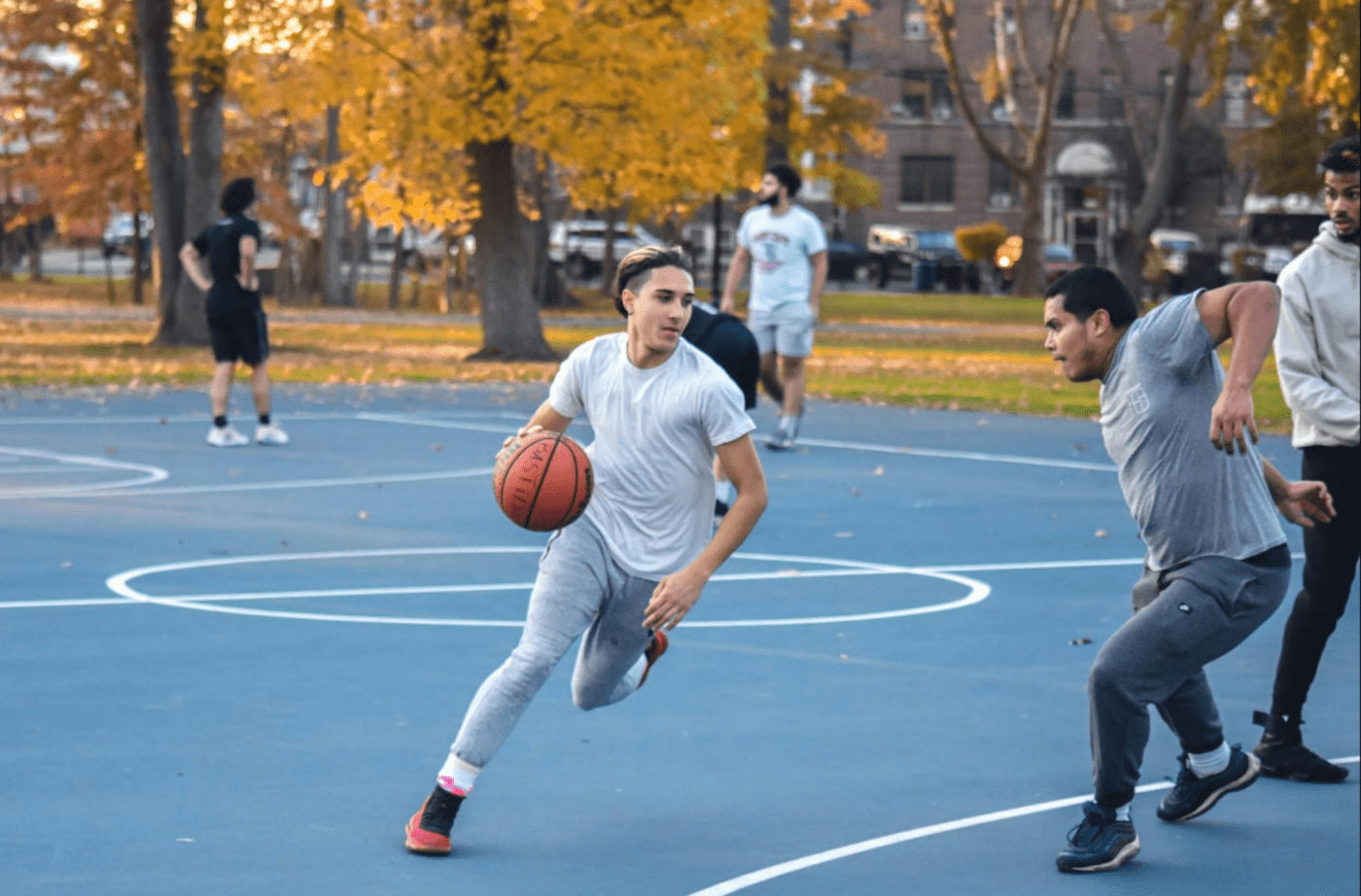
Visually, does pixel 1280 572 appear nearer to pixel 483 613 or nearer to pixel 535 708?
pixel 535 708

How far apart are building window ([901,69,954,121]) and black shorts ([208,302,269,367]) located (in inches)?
2574

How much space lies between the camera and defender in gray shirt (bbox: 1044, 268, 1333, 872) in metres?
5.74

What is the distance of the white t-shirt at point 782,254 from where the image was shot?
15.9 m

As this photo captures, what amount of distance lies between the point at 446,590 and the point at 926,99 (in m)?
71.8

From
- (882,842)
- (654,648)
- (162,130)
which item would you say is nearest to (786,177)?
(654,648)

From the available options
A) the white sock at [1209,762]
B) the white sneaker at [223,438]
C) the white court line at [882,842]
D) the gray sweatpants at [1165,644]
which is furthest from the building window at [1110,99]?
the gray sweatpants at [1165,644]

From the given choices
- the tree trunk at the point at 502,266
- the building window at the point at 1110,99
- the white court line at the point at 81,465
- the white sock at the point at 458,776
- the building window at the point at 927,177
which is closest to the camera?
the white sock at the point at 458,776

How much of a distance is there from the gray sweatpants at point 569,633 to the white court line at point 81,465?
840 centimetres

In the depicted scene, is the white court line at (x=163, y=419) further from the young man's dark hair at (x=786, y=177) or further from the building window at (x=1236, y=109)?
the building window at (x=1236, y=109)

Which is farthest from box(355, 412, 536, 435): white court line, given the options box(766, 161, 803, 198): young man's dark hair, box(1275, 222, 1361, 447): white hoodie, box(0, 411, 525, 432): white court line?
box(1275, 222, 1361, 447): white hoodie

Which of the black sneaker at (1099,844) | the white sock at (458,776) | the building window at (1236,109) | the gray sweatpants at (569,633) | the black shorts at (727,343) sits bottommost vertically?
the black sneaker at (1099,844)

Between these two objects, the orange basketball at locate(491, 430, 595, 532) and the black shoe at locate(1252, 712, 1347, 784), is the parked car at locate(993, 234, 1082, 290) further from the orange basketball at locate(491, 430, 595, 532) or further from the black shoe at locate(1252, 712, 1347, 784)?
the orange basketball at locate(491, 430, 595, 532)

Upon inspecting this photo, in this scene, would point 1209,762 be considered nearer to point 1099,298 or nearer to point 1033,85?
point 1099,298

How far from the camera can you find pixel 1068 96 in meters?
79.9
